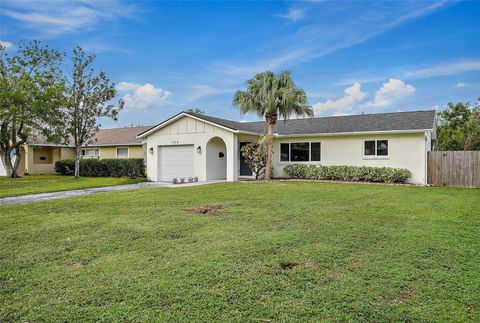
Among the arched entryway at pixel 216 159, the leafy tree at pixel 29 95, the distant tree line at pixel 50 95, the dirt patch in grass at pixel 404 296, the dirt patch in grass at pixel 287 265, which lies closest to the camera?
the dirt patch in grass at pixel 404 296

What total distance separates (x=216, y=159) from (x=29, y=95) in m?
12.8

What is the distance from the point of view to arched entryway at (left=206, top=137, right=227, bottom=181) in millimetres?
18862

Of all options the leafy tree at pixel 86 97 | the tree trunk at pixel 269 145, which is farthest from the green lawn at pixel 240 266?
the leafy tree at pixel 86 97

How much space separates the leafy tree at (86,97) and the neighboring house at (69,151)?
4.14 m

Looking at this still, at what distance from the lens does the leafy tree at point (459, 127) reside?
26078mm

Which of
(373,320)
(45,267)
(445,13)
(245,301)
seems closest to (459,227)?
(373,320)

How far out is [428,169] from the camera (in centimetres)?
1642

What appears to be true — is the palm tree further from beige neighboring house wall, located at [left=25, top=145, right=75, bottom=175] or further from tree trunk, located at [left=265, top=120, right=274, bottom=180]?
beige neighboring house wall, located at [left=25, top=145, right=75, bottom=175]

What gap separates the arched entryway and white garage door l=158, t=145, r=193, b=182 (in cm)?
117

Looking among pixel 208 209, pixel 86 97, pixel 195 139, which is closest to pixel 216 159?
pixel 195 139

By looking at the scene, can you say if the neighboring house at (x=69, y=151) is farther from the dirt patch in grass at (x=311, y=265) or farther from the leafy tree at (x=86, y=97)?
the dirt patch in grass at (x=311, y=265)

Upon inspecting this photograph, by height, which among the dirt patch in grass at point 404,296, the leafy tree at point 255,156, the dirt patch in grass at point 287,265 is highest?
the leafy tree at point 255,156

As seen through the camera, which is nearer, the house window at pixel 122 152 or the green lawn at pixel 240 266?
the green lawn at pixel 240 266

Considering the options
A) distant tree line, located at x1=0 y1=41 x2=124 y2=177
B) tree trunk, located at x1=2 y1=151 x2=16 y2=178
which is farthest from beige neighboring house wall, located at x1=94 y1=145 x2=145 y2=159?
tree trunk, located at x1=2 y1=151 x2=16 y2=178
